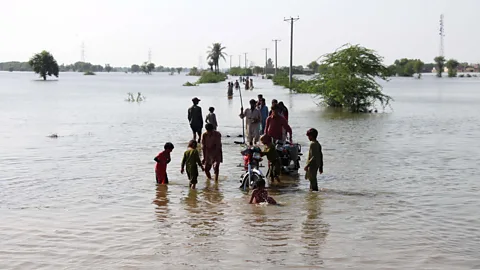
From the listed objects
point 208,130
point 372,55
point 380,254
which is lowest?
point 380,254

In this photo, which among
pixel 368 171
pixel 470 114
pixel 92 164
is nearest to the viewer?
pixel 368 171

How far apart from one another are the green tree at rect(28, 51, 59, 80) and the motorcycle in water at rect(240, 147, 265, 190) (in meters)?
110

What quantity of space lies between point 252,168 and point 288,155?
6.01ft

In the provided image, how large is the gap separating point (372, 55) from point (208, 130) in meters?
25.2

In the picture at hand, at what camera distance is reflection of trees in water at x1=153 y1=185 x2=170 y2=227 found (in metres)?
9.58

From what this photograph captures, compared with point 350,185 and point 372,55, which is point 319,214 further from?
point 372,55

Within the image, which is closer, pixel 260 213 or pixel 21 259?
pixel 21 259

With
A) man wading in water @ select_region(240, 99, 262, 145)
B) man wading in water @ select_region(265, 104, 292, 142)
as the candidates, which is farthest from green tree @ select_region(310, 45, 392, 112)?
man wading in water @ select_region(265, 104, 292, 142)

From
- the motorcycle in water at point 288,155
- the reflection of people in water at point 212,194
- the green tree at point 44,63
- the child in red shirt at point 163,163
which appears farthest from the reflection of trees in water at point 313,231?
the green tree at point 44,63

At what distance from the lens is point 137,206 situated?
414 inches

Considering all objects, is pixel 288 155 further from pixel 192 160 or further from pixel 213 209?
pixel 213 209

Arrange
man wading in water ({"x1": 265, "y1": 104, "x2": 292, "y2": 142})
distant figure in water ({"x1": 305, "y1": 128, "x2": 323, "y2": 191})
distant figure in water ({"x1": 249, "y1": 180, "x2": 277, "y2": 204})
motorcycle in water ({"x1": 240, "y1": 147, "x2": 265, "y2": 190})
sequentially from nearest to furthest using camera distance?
distant figure in water ({"x1": 249, "y1": 180, "x2": 277, "y2": 204}) → distant figure in water ({"x1": 305, "y1": 128, "x2": 323, "y2": 191}) → motorcycle in water ({"x1": 240, "y1": 147, "x2": 265, "y2": 190}) → man wading in water ({"x1": 265, "y1": 104, "x2": 292, "y2": 142})

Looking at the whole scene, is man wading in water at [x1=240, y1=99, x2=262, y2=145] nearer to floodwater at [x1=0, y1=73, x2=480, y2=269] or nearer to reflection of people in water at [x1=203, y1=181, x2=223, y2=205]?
floodwater at [x1=0, y1=73, x2=480, y2=269]

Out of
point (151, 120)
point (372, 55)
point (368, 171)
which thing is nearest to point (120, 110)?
point (151, 120)
